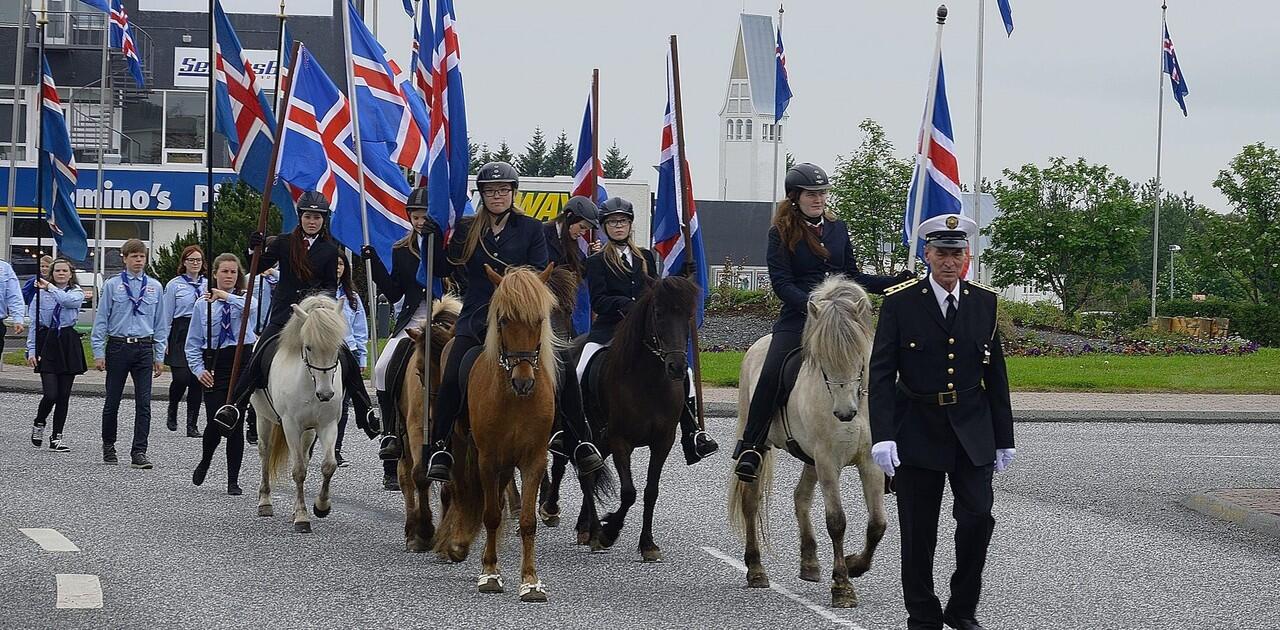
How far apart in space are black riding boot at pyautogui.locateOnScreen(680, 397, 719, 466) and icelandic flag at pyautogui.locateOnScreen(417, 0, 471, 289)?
2.04m

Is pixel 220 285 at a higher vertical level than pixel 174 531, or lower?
higher

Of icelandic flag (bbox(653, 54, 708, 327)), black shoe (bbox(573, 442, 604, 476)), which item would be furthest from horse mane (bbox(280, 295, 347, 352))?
icelandic flag (bbox(653, 54, 708, 327))

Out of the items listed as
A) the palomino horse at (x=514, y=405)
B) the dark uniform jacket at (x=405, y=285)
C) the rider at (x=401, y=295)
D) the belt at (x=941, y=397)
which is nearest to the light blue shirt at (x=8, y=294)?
the rider at (x=401, y=295)

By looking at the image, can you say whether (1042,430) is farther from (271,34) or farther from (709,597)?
(271,34)

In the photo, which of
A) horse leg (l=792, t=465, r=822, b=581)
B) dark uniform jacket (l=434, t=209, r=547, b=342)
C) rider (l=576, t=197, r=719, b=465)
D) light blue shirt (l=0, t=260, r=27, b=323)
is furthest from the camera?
light blue shirt (l=0, t=260, r=27, b=323)

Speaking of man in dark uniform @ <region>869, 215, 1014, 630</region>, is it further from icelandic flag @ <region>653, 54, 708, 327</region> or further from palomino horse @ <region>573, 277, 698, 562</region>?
icelandic flag @ <region>653, 54, 708, 327</region>

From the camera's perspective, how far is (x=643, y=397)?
1084cm

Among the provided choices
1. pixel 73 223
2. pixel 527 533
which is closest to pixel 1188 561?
pixel 527 533

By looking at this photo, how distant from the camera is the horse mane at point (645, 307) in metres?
10.4

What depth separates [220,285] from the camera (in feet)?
50.7

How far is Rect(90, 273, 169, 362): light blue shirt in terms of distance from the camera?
51.4 ft

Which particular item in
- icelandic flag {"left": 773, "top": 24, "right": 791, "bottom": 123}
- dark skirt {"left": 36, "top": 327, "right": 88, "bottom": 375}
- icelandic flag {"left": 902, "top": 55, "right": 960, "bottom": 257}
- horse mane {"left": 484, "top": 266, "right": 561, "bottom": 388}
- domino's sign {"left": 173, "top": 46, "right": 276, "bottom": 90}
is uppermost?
domino's sign {"left": 173, "top": 46, "right": 276, "bottom": 90}

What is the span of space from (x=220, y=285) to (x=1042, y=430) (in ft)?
34.9

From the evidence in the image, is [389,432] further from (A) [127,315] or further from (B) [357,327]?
(A) [127,315]
